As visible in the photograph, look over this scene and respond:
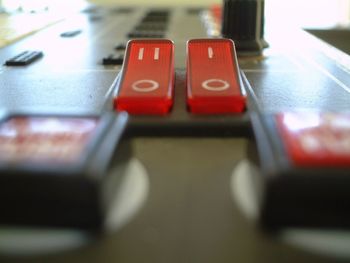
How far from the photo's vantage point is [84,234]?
0.31 meters

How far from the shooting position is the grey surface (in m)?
0.30

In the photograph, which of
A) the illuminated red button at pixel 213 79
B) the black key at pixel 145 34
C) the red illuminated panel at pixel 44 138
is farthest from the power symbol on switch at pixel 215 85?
the black key at pixel 145 34

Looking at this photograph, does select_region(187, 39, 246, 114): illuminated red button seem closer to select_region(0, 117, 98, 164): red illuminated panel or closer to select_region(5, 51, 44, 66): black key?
select_region(0, 117, 98, 164): red illuminated panel

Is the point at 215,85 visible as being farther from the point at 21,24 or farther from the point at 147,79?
the point at 21,24

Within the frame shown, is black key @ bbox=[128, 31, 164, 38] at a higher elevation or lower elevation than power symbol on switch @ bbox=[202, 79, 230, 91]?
lower

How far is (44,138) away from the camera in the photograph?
0.34 metres

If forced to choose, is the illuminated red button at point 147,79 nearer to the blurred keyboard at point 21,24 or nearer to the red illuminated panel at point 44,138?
the red illuminated panel at point 44,138

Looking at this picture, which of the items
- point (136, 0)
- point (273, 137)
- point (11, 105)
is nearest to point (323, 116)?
point (273, 137)

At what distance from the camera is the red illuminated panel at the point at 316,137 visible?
31 cm

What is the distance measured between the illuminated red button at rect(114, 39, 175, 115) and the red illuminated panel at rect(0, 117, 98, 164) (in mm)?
72

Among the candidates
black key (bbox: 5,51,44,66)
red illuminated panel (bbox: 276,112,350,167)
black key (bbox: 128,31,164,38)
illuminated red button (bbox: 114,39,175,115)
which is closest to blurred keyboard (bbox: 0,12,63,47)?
black key (bbox: 5,51,44,66)

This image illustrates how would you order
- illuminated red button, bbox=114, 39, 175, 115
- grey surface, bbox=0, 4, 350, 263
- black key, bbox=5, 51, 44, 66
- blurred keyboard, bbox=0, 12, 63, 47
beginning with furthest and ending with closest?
1. blurred keyboard, bbox=0, 12, 63, 47
2. black key, bbox=5, 51, 44, 66
3. illuminated red button, bbox=114, 39, 175, 115
4. grey surface, bbox=0, 4, 350, 263

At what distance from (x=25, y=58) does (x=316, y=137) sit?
1.76 feet

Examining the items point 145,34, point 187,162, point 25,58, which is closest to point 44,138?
point 187,162
